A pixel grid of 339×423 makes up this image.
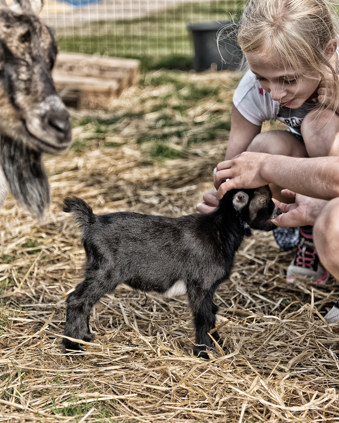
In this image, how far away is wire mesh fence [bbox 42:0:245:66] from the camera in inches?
378

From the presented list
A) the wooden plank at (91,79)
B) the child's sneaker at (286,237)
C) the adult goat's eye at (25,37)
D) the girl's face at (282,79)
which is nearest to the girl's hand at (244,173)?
the girl's face at (282,79)

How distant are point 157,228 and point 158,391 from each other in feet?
2.05

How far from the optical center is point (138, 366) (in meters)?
2.29

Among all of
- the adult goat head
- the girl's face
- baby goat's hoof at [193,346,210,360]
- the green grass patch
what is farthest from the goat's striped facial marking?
the green grass patch

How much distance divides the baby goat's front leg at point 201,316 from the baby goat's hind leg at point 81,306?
0.32 meters

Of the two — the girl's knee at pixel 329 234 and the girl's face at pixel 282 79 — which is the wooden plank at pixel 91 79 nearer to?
the girl's face at pixel 282 79

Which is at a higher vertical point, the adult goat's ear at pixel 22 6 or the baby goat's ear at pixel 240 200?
the adult goat's ear at pixel 22 6

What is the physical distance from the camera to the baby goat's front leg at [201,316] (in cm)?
243

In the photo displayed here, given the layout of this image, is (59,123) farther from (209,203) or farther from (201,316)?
(201,316)

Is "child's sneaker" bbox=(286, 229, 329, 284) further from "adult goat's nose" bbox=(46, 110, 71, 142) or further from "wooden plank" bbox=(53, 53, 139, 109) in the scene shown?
"wooden plank" bbox=(53, 53, 139, 109)

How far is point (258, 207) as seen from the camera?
2.50m

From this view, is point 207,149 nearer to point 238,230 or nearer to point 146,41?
point 238,230

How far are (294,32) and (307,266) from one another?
1.24m

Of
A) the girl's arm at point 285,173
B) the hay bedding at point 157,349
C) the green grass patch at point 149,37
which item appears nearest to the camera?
the hay bedding at point 157,349
